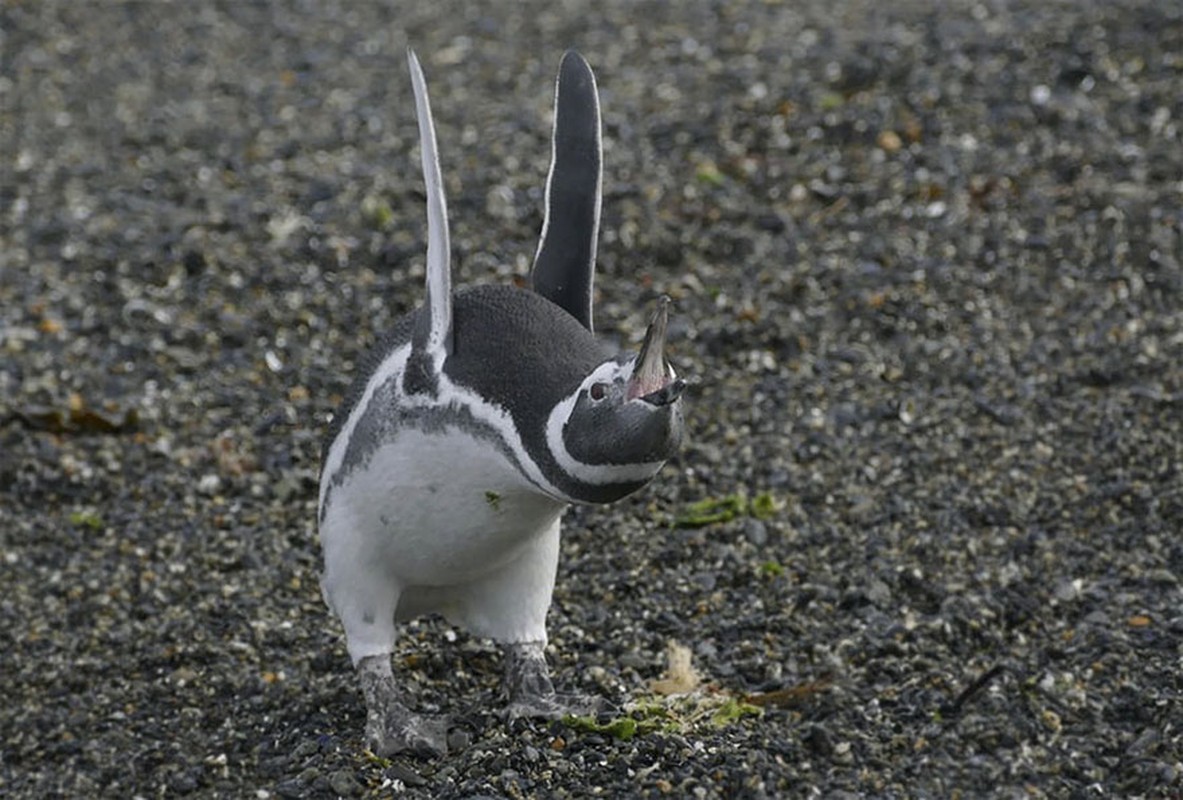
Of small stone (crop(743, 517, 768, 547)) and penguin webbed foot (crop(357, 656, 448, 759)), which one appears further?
small stone (crop(743, 517, 768, 547))

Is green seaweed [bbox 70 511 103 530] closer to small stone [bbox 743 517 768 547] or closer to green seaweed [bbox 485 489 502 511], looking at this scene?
small stone [bbox 743 517 768 547]

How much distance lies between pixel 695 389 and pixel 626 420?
8.21ft

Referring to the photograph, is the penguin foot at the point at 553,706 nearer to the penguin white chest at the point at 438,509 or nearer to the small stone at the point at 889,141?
the penguin white chest at the point at 438,509

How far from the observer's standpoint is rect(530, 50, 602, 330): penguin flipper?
3281 mm

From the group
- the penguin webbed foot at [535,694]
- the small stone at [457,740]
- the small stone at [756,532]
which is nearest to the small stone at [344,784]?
the small stone at [457,740]

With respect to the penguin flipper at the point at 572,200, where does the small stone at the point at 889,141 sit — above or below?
below

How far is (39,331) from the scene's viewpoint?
567cm

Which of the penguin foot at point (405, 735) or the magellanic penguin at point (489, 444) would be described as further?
the penguin foot at point (405, 735)

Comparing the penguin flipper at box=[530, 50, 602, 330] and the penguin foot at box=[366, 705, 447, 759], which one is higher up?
the penguin flipper at box=[530, 50, 602, 330]

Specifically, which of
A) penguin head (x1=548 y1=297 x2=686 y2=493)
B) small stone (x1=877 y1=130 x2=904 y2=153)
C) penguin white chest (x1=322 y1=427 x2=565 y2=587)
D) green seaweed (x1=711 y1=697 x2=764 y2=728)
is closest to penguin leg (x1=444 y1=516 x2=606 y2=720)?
penguin white chest (x1=322 y1=427 x2=565 y2=587)

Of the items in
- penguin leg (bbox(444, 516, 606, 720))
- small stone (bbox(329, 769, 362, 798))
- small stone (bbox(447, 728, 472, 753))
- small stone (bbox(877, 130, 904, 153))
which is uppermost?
small stone (bbox(877, 130, 904, 153))

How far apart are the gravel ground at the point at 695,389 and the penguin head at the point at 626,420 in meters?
0.79

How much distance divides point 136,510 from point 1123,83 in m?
3.67

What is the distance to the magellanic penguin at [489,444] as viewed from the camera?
2691mm
